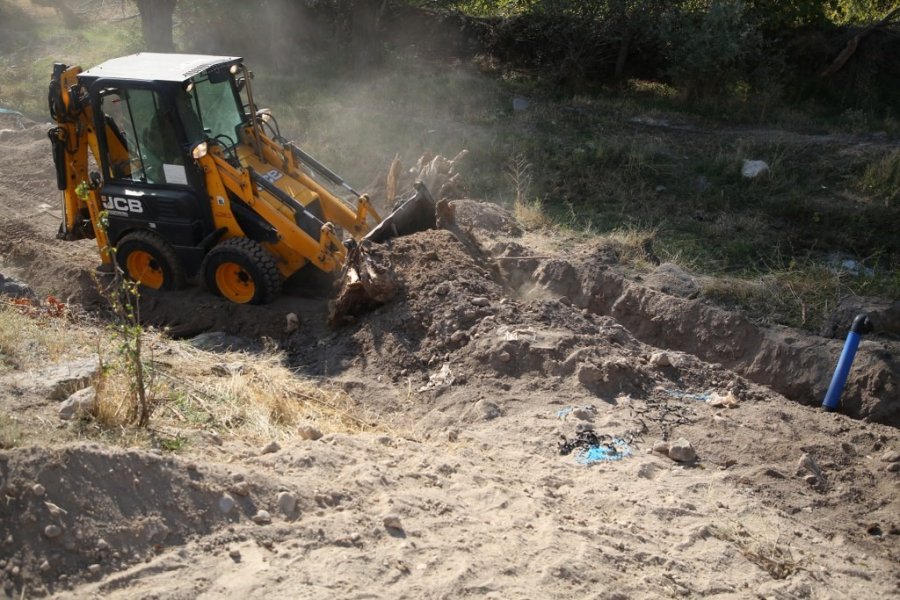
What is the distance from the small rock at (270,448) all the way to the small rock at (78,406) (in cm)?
106

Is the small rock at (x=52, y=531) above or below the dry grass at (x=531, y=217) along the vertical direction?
below

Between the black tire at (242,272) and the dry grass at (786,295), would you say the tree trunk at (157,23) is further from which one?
the dry grass at (786,295)

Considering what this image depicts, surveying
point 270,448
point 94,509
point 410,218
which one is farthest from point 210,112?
point 94,509

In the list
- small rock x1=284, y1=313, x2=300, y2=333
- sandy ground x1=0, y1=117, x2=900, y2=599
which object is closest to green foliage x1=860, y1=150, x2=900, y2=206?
sandy ground x1=0, y1=117, x2=900, y2=599

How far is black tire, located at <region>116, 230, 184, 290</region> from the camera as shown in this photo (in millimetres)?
9406

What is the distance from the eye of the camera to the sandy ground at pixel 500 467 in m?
4.49

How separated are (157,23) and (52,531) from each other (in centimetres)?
1636

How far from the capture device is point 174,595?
415 cm

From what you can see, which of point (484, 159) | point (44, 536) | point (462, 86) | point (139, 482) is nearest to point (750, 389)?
point (139, 482)

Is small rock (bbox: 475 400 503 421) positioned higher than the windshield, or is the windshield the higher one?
the windshield

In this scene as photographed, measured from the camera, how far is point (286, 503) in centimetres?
493

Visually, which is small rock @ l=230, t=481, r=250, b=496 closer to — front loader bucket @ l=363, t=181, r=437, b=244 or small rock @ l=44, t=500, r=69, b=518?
small rock @ l=44, t=500, r=69, b=518

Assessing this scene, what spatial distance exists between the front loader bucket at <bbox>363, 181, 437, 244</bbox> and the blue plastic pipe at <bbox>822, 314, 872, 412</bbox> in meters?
4.33

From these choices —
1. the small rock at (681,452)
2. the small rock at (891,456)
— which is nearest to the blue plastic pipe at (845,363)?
the small rock at (891,456)
